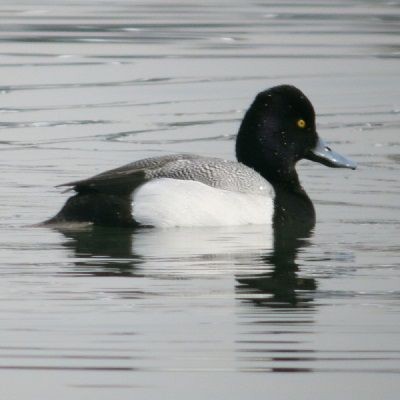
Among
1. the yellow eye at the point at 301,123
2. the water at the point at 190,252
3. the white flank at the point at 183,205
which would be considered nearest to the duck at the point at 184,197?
the white flank at the point at 183,205

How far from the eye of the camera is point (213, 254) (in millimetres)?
11562

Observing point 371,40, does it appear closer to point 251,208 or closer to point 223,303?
point 251,208

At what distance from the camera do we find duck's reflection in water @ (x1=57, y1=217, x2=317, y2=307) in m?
10.4

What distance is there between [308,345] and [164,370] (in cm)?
90

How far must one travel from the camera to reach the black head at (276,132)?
535 inches

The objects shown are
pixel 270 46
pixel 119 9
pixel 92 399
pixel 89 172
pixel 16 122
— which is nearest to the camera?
pixel 92 399

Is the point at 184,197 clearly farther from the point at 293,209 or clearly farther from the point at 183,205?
the point at 293,209

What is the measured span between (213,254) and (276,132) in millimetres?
2393

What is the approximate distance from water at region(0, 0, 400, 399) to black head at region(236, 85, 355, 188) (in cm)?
49

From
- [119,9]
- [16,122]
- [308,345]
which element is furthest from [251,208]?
[119,9]

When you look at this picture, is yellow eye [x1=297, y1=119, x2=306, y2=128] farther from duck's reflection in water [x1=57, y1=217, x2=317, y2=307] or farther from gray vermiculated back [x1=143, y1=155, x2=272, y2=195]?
duck's reflection in water [x1=57, y1=217, x2=317, y2=307]

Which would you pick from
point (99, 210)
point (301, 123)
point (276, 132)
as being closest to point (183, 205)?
point (99, 210)

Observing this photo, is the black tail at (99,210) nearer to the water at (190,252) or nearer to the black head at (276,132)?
the water at (190,252)

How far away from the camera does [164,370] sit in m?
8.09
